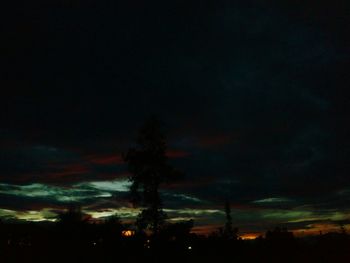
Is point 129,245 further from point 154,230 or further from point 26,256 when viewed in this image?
point 26,256

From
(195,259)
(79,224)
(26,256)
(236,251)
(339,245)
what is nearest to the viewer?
(26,256)

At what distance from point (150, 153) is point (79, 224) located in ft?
75.7

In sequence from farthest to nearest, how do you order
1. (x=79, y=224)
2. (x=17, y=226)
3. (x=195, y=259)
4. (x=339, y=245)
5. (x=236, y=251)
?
(x=79, y=224) < (x=17, y=226) < (x=339, y=245) < (x=236, y=251) < (x=195, y=259)

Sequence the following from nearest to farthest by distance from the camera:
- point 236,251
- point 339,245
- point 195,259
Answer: point 195,259 → point 236,251 → point 339,245

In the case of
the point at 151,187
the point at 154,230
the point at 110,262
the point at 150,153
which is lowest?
the point at 110,262

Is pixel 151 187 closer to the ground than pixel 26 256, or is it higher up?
higher up

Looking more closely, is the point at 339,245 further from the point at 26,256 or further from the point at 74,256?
the point at 26,256

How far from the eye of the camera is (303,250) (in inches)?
2035

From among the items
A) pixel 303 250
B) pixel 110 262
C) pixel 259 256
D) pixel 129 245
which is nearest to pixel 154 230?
pixel 129 245

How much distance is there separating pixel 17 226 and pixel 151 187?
21.2 m

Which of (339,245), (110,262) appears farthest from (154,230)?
(339,245)

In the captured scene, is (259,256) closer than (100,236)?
Yes

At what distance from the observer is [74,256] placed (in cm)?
4262

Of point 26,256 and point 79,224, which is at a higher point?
point 79,224
